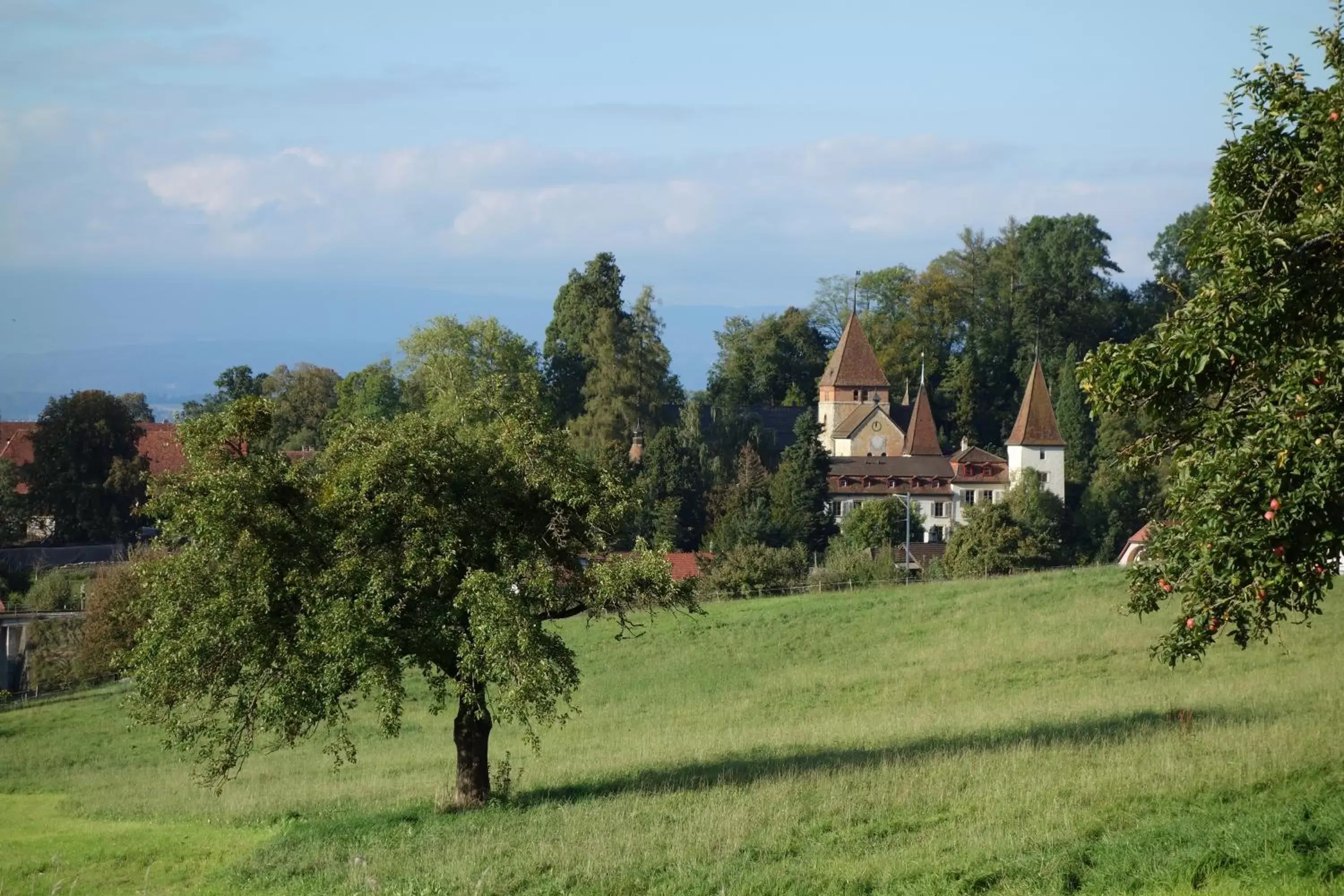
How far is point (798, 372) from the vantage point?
471 feet

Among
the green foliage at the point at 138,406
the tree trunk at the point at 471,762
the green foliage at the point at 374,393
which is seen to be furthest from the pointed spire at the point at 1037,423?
the tree trunk at the point at 471,762

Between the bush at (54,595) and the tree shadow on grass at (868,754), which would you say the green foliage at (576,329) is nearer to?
the bush at (54,595)

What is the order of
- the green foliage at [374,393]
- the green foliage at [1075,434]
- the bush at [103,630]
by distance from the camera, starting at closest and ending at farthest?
the bush at [103,630], the green foliage at [374,393], the green foliage at [1075,434]

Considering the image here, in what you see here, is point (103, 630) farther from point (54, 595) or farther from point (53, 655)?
point (54, 595)

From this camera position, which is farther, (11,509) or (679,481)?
(679,481)

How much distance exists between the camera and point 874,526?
9400cm

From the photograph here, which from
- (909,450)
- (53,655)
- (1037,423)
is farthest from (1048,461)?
(53,655)

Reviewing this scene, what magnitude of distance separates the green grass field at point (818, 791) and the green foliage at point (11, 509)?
48999 millimetres

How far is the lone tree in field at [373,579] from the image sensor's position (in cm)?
1847

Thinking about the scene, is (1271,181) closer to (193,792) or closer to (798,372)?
(193,792)

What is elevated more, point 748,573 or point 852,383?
point 852,383

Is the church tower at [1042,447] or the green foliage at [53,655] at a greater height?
the church tower at [1042,447]

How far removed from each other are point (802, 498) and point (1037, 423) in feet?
80.0

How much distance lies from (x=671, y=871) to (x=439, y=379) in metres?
64.9
